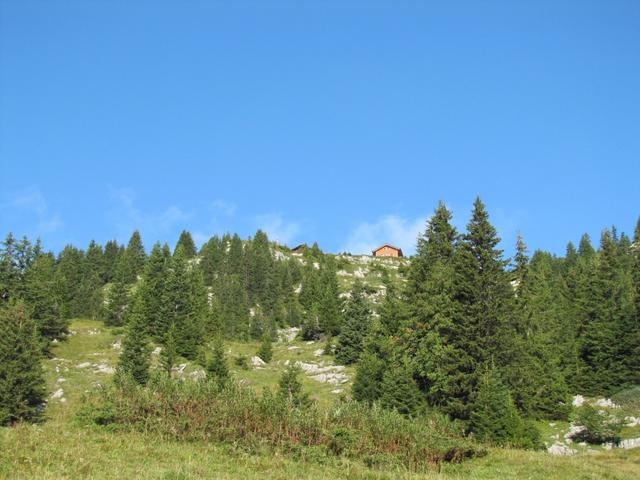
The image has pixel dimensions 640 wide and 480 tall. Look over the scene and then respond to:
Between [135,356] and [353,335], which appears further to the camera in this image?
[353,335]

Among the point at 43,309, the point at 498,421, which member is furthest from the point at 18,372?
the point at 498,421

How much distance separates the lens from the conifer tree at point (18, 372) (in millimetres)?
36316

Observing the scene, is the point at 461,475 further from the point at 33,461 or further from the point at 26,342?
the point at 26,342

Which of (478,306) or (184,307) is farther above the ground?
(184,307)

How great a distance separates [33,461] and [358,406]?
14.3 metres

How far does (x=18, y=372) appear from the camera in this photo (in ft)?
124

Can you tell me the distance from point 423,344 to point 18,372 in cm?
2877

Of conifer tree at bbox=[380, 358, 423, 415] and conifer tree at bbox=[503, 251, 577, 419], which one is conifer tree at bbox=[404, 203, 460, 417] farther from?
conifer tree at bbox=[503, 251, 577, 419]

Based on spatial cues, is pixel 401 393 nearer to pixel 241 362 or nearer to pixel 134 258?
pixel 241 362

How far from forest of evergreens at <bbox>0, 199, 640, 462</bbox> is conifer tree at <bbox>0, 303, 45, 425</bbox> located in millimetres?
99

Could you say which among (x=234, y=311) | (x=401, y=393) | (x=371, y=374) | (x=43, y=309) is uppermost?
(x=234, y=311)

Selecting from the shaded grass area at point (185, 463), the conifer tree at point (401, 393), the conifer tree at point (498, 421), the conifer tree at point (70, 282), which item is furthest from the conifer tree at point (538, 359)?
the conifer tree at point (70, 282)

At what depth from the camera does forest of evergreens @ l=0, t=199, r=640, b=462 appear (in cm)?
2709

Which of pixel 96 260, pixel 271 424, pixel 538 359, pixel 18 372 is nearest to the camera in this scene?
pixel 271 424
